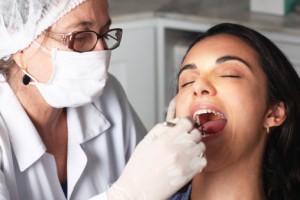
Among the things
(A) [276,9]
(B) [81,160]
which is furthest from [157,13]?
(B) [81,160]

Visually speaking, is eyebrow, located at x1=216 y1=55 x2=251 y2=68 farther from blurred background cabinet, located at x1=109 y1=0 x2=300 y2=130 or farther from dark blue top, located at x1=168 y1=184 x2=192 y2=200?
blurred background cabinet, located at x1=109 y1=0 x2=300 y2=130

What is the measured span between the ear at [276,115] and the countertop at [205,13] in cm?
107

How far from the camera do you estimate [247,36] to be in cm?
158

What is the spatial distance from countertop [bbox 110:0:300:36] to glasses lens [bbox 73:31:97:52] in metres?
1.16

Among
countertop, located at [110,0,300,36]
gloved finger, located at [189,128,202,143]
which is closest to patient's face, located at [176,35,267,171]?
gloved finger, located at [189,128,202,143]

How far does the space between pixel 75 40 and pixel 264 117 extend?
0.53 metres

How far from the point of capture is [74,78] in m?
1.68

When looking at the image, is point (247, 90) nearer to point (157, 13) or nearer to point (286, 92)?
point (286, 92)

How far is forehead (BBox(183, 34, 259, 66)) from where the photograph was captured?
5.02 ft

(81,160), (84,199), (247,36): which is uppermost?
(247,36)

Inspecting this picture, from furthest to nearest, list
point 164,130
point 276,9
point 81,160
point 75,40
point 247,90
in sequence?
1. point 276,9
2. point 81,160
3. point 75,40
4. point 247,90
5. point 164,130

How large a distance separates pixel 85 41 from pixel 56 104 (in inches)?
7.5

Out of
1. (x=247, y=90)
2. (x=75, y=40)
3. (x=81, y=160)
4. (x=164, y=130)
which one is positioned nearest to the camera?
(x=164, y=130)

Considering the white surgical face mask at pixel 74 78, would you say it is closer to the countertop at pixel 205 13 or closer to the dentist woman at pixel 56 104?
the dentist woman at pixel 56 104
